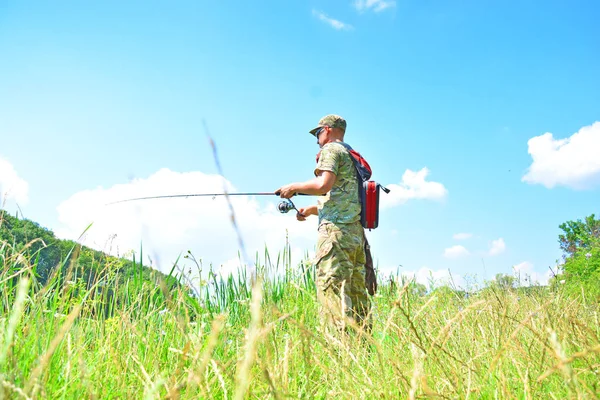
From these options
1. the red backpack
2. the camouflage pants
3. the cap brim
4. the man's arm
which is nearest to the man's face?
the cap brim

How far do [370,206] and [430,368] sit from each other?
2.91m

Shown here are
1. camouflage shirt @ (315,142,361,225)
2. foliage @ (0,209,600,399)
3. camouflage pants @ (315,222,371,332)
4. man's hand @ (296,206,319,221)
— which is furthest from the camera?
man's hand @ (296,206,319,221)

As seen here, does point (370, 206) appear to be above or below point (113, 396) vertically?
above

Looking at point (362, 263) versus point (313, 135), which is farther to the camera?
point (313, 135)

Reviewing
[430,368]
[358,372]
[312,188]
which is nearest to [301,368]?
[358,372]

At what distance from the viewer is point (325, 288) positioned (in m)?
4.65

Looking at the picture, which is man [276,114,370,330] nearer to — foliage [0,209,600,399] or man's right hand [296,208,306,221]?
man's right hand [296,208,306,221]

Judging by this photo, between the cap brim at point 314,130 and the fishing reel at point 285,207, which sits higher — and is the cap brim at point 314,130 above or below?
above

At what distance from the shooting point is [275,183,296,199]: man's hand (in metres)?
4.95

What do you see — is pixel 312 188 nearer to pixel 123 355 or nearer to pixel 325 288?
pixel 325 288

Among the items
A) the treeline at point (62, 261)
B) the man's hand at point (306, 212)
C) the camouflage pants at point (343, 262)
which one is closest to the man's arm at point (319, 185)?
the camouflage pants at point (343, 262)

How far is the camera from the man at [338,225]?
184 inches

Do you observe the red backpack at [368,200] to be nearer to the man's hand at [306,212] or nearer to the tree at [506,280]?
the man's hand at [306,212]

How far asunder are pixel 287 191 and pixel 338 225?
1.92 feet
